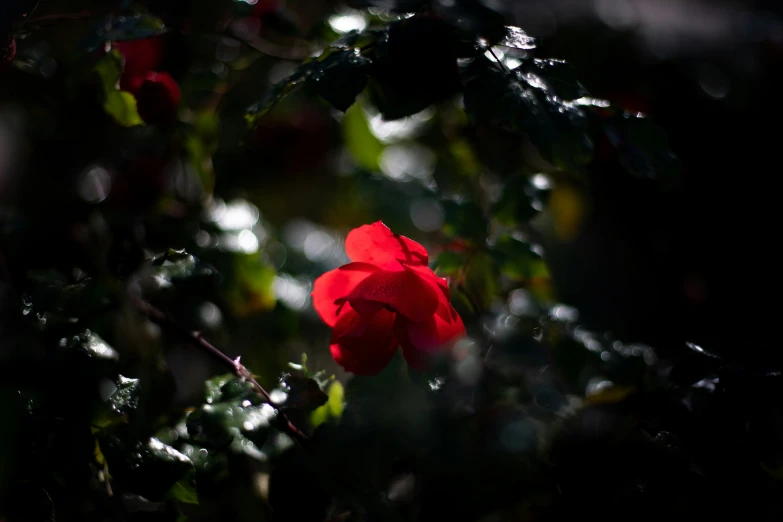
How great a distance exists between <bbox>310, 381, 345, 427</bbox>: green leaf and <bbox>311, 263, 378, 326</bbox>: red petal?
8 centimetres

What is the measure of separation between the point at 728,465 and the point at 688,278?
31.9 inches

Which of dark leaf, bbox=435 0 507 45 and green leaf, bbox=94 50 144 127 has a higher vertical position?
dark leaf, bbox=435 0 507 45

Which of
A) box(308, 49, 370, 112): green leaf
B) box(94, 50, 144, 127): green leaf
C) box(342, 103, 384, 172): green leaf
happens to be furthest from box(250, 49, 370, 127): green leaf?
box(342, 103, 384, 172): green leaf

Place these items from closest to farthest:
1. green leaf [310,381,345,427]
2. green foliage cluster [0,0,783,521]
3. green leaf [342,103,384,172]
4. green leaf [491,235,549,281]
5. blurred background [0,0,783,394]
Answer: green foliage cluster [0,0,783,521]
green leaf [310,381,345,427]
green leaf [491,235,549,281]
blurred background [0,0,783,394]
green leaf [342,103,384,172]

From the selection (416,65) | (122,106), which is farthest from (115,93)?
(416,65)

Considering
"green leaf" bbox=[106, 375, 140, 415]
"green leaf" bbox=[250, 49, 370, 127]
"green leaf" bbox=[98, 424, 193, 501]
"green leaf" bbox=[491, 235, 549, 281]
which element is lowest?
"green leaf" bbox=[98, 424, 193, 501]

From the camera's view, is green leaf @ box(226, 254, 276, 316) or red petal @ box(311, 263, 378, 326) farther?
green leaf @ box(226, 254, 276, 316)

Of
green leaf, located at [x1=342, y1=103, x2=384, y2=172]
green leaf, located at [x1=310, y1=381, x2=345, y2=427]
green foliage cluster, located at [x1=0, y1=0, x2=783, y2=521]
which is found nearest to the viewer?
green foliage cluster, located at [x1=0, y1=0, x2=783, y2=521]

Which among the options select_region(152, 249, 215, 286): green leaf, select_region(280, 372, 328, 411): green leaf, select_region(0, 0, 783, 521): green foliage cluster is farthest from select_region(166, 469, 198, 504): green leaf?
select_region(152, 249, 215, 286): green leaf

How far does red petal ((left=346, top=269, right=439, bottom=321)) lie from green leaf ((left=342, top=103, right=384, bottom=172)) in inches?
23.7

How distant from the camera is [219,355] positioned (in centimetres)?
59

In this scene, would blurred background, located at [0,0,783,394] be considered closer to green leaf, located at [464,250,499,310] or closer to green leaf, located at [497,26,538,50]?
green leaf, located at [464,250,499,310]

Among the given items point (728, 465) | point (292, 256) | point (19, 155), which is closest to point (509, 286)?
point (292, 256)

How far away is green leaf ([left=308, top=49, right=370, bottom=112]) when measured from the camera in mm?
507
